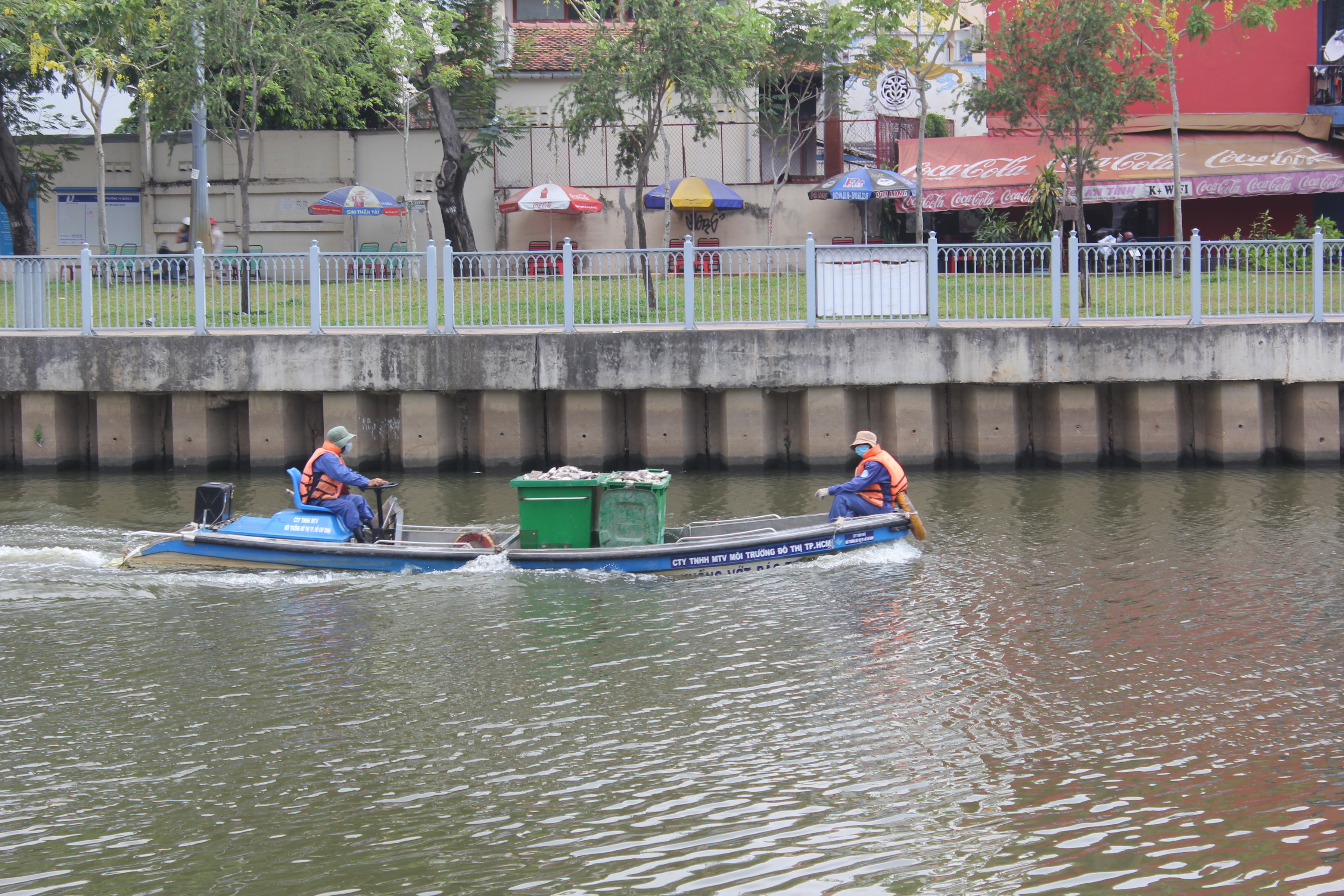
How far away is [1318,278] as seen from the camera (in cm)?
1631

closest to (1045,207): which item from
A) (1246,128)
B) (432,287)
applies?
(1246,128)

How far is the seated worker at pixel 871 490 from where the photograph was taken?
1197 centimetres

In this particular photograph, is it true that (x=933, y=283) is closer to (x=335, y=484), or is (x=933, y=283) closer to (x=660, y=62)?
(x=660, y=62)

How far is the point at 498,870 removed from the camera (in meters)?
5.70

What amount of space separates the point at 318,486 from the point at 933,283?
28.6 ft

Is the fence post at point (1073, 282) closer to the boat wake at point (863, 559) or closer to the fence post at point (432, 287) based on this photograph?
the boat wake at point (863, 559)

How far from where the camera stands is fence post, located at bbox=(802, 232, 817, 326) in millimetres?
16688

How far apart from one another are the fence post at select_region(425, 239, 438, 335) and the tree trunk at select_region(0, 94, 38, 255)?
11.0 metres

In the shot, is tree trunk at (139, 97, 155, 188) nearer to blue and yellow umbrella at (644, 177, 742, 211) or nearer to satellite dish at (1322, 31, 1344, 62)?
blue and yellow umbrella at (644, 177, 742, 211)

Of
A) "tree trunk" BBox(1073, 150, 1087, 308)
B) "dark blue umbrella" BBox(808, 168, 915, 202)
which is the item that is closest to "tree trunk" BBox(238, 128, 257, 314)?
"tree trunk" BBox(1073, 150, 1087, 308)

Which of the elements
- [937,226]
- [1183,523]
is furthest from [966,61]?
[1183,523]

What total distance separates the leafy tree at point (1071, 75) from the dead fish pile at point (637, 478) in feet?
43.7

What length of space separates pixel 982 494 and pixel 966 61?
29.0 meters

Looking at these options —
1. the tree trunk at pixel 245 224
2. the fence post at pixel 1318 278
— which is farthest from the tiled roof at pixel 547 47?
the fence post at pixel 1318 278
